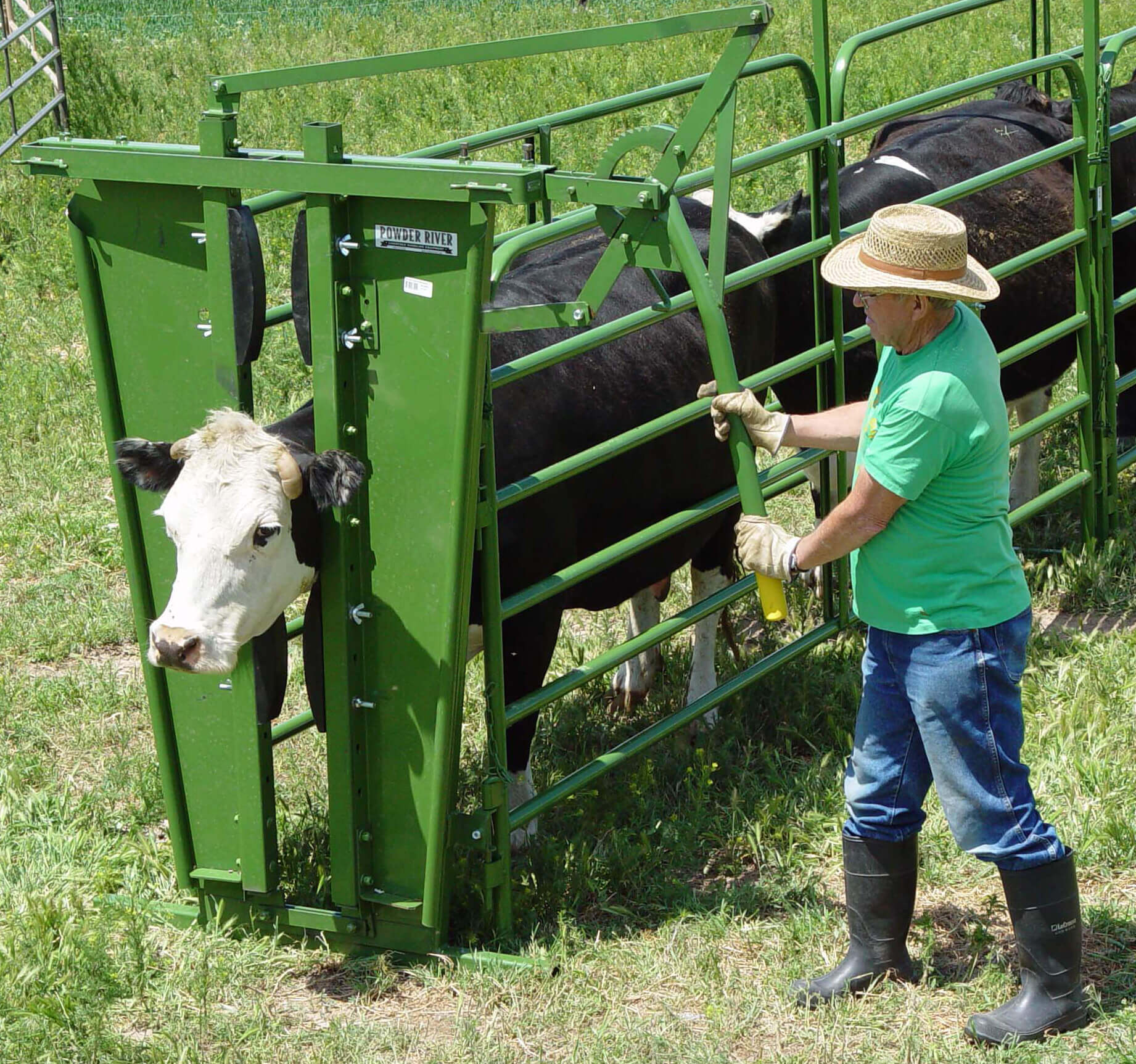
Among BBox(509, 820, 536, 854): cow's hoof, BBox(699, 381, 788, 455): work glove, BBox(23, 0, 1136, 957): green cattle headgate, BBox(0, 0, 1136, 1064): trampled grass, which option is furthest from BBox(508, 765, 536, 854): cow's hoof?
BBox(699, 381, 788, 455): work glove

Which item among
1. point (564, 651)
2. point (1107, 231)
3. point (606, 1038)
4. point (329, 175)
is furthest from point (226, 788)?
point (1107, 231)

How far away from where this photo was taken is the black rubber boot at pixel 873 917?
3.71 metres

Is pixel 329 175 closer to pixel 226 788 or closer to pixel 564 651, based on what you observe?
pixel 226 788

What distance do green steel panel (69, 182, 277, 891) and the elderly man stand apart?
133cm

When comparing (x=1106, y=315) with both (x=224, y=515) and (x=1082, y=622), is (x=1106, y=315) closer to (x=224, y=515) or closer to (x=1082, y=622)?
(x=1082, y=622)

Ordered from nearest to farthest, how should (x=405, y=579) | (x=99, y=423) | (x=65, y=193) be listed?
(x=405, y=579) → (x=99, y=423) → (x=65, y=193)

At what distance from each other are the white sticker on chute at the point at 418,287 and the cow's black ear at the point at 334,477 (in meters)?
0.42

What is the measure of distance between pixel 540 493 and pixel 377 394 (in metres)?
0.86

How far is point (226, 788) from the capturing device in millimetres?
4016

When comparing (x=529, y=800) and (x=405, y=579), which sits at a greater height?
(x=405, y=579)

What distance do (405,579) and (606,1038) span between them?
48.3 inches

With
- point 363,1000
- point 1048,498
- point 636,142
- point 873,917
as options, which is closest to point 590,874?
point 363,1000

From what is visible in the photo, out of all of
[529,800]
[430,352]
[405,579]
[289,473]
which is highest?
[430,352]

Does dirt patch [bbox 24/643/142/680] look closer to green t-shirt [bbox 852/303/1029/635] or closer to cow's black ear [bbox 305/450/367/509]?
cow's black ear [bbox 305/450/367/509]
